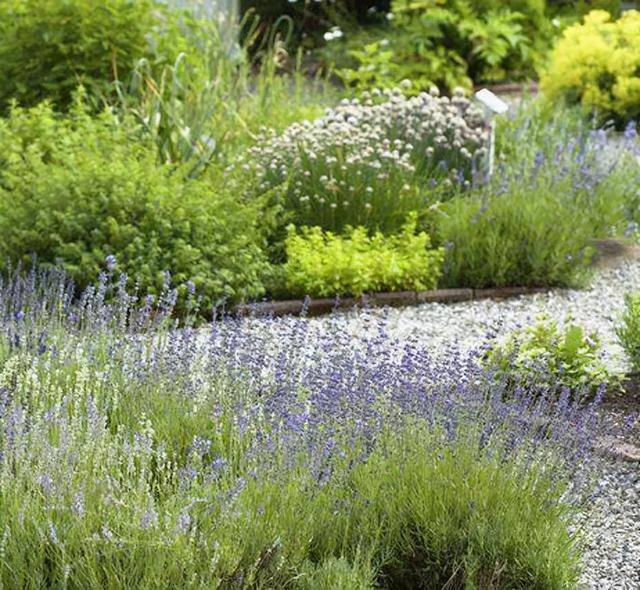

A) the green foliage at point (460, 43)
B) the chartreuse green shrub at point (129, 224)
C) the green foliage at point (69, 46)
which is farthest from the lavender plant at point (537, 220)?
the green foliage at point (460, 43)

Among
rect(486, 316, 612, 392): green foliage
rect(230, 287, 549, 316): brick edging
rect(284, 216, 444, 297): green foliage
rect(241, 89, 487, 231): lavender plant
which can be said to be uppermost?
rect(241, 89, 487, 231): lavender plant

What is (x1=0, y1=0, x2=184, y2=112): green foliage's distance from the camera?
848 centimetres

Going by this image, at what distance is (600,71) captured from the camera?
411 inches

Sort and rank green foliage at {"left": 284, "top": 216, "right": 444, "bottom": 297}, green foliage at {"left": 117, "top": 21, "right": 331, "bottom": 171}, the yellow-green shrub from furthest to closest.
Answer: the yellow-green shrub → green foliage at {"left": 117, "top": 21, "right": 331, "bottom": 171} → green foliage at {"left": 284, "top": 216, "right": 444, "bottom": 297}

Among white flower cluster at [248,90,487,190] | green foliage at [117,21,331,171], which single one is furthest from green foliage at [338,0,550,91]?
white flower cluster at [248,90,487,190]

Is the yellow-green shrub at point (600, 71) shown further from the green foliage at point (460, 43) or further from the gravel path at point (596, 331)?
the gravel path at point (596, 331)

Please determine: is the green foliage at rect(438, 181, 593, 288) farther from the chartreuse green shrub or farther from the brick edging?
the chartreuse green shrub

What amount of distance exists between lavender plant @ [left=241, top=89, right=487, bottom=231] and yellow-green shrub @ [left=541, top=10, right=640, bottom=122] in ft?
7.68

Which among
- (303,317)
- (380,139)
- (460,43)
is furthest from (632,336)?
(460,43)

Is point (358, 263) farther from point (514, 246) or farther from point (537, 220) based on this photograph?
point (537, 220)

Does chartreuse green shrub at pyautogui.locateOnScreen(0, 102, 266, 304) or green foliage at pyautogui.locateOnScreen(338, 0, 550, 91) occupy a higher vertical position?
green foliage at pyautogui.locateOnScreen(338, 0, 550, 91)

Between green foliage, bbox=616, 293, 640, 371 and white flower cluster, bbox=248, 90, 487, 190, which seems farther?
white flower cluster, bbox=248, 90, 487, 190

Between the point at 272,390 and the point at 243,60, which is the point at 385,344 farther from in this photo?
the point at 243,60

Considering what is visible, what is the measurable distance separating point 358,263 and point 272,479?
3.30 m
